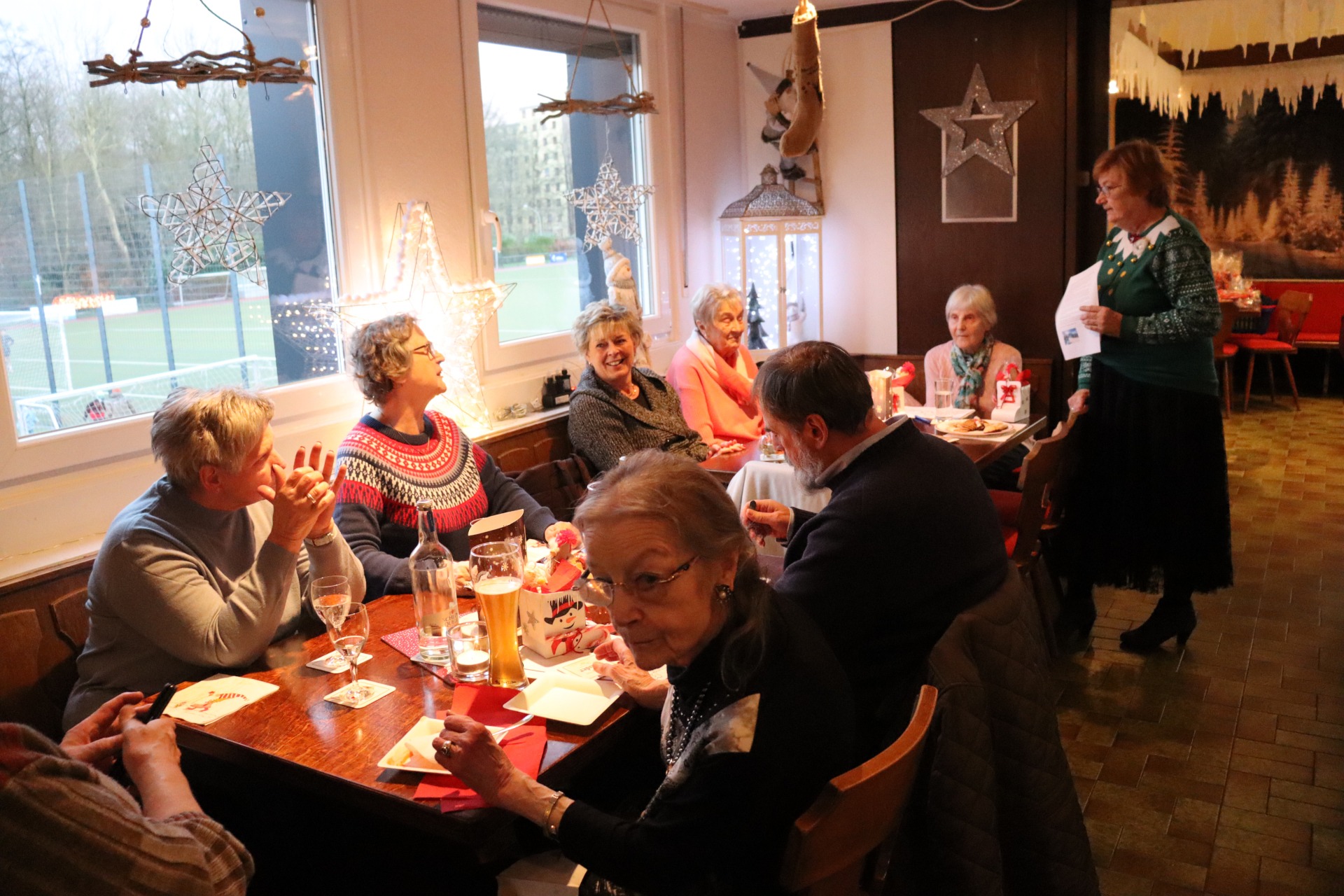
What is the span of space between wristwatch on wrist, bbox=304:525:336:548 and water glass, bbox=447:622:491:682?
479mm

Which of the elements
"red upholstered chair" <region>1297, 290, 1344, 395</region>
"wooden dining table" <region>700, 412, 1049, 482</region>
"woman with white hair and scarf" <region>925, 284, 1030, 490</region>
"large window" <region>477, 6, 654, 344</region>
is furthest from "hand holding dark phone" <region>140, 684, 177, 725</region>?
"red upholstered chair" <region>1297, 290, 1344, 395</region>

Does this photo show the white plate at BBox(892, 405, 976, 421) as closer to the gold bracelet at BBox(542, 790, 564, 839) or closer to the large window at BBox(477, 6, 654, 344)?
the large window at BBox(477, 6, 654, 344)

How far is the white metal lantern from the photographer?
17.9 ft

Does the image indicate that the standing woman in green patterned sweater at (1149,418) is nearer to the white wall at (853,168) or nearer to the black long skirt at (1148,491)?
the black long skirt at (1148,491)

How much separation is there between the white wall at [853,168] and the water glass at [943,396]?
94 centimetres

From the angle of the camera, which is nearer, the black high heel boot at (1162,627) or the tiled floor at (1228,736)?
the tiled floor at (1228,736)

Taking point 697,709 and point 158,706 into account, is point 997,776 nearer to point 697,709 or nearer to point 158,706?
point 697,709

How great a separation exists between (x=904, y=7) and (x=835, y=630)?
13.9 ft

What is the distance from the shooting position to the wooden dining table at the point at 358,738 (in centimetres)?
164

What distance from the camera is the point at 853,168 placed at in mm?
5652

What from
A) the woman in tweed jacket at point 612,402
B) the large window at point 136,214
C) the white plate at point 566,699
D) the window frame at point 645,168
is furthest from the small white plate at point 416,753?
the window frame at point 645,168

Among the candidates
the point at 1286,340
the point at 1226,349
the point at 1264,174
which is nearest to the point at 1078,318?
the point at 1226,349

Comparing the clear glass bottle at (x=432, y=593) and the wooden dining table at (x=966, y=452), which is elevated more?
the clear glass bottle at (x=432, y=593)

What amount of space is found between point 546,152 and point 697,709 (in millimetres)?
3517
